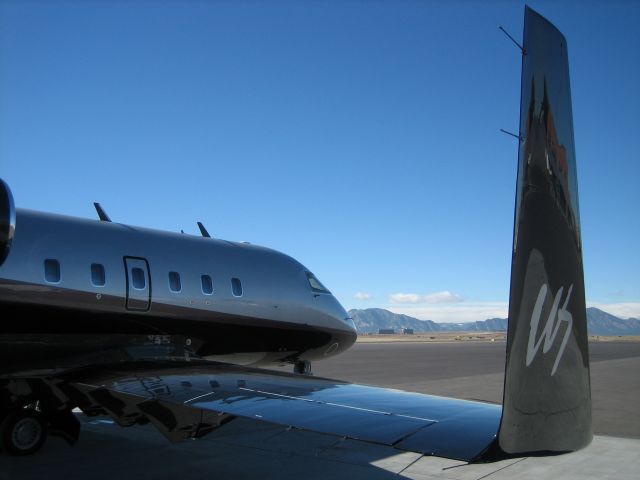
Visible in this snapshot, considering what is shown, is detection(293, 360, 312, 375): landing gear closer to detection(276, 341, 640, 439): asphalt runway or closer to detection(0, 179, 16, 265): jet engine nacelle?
detection(276, 341, 640, 439): asphalt runway

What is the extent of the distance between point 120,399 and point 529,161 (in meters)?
4.90

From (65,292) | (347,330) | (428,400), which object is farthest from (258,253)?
(428,400)

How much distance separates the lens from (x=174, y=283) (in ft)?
32.3

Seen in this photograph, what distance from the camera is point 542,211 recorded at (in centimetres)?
452

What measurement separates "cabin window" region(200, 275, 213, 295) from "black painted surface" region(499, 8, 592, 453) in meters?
6.44

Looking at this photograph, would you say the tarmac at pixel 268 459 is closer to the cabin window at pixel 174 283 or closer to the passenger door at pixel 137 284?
the passenger door at pixel 137 284

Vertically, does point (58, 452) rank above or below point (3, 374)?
below

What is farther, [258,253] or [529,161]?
[258,253]

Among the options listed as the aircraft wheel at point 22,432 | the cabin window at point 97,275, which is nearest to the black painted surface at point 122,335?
the cabin window at point 97,275

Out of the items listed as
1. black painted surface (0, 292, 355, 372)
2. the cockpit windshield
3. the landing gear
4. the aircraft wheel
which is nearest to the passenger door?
black painted surface (0, 292, 355, 372)

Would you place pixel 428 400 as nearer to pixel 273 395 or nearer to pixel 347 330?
pixel 273 395

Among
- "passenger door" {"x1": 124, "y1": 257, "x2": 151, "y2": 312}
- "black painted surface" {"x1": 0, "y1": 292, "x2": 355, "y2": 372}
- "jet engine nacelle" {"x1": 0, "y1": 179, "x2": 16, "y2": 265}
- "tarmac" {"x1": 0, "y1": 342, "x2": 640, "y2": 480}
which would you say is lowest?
"tarmac" {"x1": 0, "y1": 342, "x2": 640, "y2": 480}

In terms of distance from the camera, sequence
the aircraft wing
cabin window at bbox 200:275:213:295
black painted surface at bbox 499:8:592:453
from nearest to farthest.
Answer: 1. black painted surface at bbox 499:8:592:453
2. the aircraft wing
3. cabin window at bbox 200:275:213:295

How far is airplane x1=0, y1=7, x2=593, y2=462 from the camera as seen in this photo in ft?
14.4
